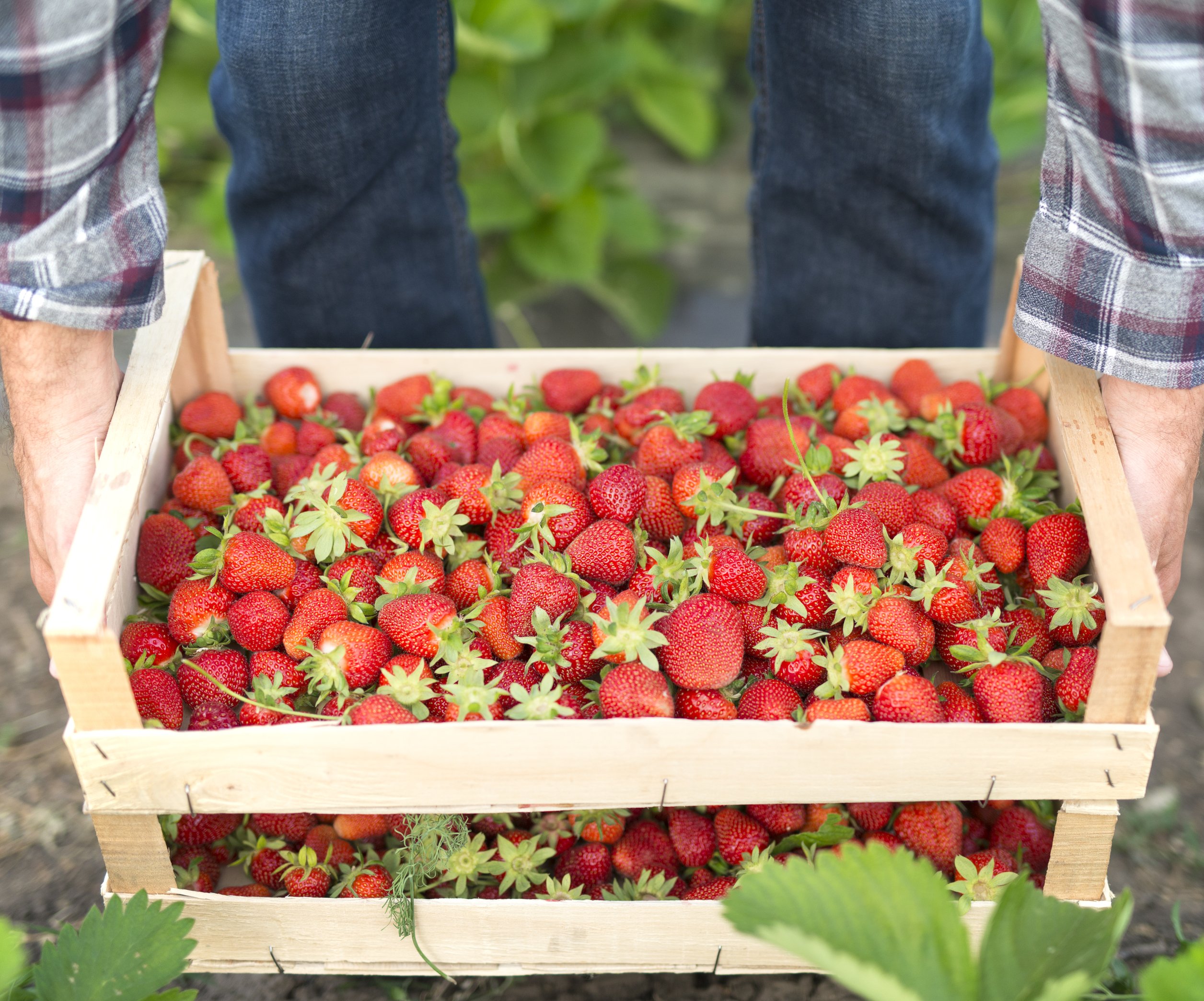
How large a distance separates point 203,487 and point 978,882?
0.95 meters

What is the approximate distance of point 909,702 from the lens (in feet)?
3.51

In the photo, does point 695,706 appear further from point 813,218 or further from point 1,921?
point 813,218

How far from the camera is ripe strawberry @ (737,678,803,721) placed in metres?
1.08

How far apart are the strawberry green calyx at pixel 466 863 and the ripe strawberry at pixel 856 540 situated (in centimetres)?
48

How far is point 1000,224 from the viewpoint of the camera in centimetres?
277

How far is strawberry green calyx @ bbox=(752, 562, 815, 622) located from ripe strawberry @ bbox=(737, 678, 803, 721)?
0.08 metres

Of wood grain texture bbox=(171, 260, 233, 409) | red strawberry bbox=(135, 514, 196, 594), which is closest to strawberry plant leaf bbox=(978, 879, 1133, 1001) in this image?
red strawberry bbox=(135, 514, 196, 594)

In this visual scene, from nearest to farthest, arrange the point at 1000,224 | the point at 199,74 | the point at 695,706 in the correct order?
the point at 695,706
the point at 199,74
the point at 1000,224

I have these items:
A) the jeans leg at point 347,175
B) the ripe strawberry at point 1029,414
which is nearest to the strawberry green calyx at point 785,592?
the ripe strawberry at point 1029,414

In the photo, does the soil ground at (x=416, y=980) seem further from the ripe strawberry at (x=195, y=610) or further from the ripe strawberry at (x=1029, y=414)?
the ripe strawberry at (x=1029, y=414)

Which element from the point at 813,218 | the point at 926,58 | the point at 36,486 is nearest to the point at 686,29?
the point at 813,218

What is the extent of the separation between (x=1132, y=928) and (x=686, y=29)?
2.42 metres

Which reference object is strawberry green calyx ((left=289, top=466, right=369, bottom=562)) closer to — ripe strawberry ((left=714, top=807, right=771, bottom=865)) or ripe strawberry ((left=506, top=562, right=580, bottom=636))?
ripe strawberry ((left=506, top=562, right=580, bottom=636))

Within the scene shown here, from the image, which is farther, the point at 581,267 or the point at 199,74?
the point at 199,74
